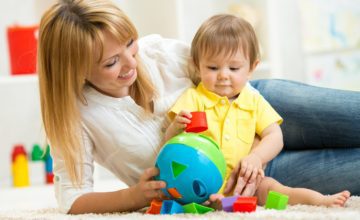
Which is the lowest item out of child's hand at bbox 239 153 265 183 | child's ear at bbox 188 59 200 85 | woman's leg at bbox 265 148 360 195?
woman's leg at bbox 265 148 360 195

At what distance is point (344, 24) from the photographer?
3.49 m

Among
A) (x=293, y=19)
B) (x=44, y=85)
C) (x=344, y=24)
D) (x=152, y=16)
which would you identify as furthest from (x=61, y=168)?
(x=344, y=24)

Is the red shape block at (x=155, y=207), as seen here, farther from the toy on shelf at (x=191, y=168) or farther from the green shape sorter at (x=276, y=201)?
the green shape sorter at (x=276, y=201)

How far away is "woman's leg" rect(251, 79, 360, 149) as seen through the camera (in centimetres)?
187

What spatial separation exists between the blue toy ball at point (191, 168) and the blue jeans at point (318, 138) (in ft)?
1.61

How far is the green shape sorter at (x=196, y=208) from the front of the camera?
4.75 feet

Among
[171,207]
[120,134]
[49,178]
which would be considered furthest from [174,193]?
[49,178]

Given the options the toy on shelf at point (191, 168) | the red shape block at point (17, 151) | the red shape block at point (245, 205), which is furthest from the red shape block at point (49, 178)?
the red shape block at point (245, 205)

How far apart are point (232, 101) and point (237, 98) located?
0.02m

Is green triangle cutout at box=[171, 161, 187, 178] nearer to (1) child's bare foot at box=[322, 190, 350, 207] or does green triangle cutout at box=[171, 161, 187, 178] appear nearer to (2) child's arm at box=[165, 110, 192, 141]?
(2) child's arm at box=[165, 110, 192, 141]

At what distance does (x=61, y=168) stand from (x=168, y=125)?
0.31 m

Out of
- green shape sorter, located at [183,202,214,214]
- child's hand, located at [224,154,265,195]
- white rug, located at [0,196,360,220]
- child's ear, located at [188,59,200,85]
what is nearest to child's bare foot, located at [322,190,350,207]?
white rug, located at [0,196,360,220]

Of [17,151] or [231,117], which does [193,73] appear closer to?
[231,117]

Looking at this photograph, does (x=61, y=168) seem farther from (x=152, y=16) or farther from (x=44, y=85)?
(x=152, y=16)
